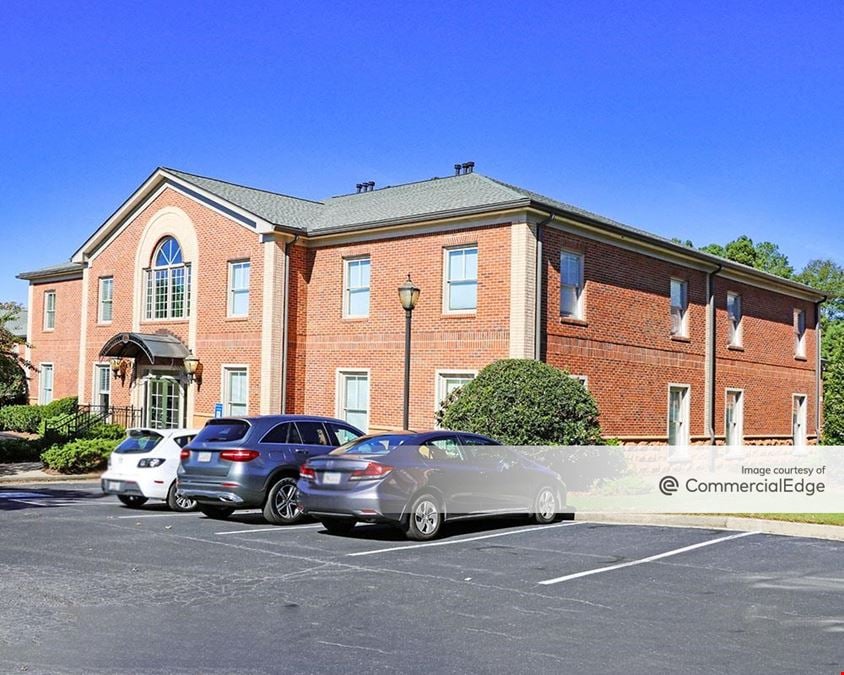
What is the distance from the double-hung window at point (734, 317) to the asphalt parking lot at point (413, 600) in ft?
55.7

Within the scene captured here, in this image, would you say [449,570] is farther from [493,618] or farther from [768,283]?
[768,283]

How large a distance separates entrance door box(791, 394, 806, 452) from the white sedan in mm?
24484

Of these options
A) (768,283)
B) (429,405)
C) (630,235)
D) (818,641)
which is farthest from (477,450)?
(768,283)

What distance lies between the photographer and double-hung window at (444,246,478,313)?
72.1 feet

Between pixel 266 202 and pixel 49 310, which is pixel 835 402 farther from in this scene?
pixel 49 310

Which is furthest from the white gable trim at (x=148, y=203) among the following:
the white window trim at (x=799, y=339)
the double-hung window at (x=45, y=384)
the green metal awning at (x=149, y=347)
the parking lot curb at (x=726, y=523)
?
the white window trim at (x=799, y=339)

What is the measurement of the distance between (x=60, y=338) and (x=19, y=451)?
39.2ft

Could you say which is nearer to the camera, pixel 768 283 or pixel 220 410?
pixel 220 410

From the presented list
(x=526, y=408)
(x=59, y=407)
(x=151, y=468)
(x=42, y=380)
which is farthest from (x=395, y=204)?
(x=42, y=380)

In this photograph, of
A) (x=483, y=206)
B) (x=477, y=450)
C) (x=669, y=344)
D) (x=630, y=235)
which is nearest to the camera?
(x=477, y=450)

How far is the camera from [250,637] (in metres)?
7.29

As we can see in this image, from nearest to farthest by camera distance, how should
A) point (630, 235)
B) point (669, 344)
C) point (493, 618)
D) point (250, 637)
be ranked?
point (250, 637)
point (493, 618)
point (630, 235)
point (669, 344)

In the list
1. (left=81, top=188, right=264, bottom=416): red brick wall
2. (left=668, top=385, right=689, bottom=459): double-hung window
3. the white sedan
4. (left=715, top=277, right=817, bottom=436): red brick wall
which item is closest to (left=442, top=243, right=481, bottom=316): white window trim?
(left=81, top=188, right=264, bottom=416): red brick wall

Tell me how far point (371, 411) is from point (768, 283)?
15518mm
